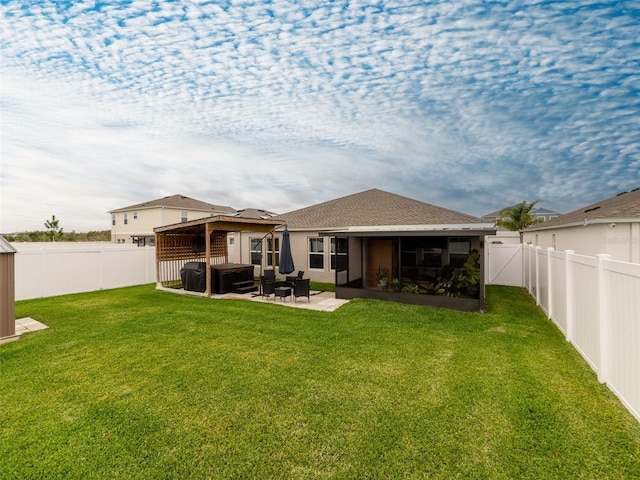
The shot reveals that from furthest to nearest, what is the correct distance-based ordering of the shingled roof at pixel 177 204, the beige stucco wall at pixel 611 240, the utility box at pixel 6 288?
the shingled roof at pixel 177 204, the beige stucco wall at pixel 611 240, the utility box at pixel 6 288

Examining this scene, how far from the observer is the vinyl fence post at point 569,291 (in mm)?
5698

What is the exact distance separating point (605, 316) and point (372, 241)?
875 cm

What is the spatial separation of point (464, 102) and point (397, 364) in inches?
477

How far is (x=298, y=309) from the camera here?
364 inches

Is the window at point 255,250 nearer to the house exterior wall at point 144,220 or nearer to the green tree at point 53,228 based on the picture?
the house exterior wall at point 144,220

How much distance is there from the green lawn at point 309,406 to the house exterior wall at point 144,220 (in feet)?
78.1

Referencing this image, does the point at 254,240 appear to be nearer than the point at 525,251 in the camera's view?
No

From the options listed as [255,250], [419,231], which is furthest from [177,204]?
[419,231]

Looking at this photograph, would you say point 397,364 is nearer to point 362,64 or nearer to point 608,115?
point 362,64

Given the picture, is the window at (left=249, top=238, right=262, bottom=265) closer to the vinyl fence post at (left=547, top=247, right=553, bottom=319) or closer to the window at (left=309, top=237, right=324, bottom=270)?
the window at (left=309, top=237, right=324, bottom=270)

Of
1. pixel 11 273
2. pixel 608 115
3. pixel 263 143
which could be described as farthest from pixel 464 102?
pixel 11 273

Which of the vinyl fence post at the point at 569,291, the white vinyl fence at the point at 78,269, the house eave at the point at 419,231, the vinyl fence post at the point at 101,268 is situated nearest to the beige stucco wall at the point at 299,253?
the house eave at the point at 419,231

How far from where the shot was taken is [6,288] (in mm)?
6168

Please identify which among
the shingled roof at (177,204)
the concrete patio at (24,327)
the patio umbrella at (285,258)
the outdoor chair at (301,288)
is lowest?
the concrete patio at (24,327)
